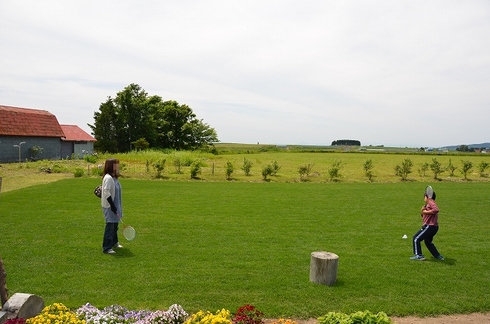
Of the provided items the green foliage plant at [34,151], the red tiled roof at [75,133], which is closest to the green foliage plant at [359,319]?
the green foliage plant at [34,151]

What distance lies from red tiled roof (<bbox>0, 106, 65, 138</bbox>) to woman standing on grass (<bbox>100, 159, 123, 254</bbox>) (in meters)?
29.6

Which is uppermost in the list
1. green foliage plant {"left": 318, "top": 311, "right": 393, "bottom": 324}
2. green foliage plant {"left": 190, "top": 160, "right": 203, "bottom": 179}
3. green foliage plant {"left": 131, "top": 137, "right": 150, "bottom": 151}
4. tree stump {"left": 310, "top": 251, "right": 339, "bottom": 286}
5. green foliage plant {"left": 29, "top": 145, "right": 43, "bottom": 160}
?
green foliage plant {"left": 131, "top": 137, "right": 150, "bottom": 151}

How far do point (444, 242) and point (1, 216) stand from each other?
14235 mm

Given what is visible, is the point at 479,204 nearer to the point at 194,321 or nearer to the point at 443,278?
the point at 443,278

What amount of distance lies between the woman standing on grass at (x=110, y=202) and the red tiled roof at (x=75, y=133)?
123 ft

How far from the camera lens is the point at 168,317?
4805 mm

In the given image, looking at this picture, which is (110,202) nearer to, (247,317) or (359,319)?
(247,317)

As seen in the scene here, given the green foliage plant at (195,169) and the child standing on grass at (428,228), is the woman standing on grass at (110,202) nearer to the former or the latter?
the child standing on grass at (428,228)

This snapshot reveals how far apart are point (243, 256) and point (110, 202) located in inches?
134

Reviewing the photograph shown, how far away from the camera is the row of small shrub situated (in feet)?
13.9

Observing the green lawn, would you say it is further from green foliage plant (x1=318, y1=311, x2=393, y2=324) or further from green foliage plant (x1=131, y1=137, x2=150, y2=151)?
green foliage plant (x1=131, y1=137, x2=150, y2=151)

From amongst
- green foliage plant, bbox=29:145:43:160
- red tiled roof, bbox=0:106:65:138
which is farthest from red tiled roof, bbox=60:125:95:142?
green foliage plant, bbox=29:145:43:160

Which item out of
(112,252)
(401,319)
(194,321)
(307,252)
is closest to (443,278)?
(401,319)

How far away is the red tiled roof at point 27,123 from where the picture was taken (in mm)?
33781
